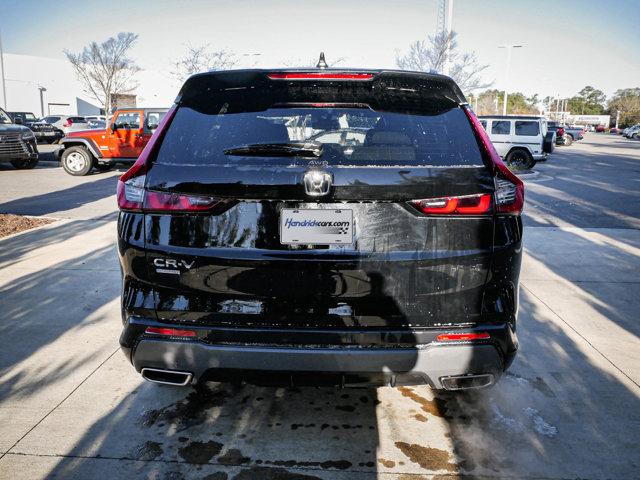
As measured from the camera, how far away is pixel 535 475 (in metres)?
2.45

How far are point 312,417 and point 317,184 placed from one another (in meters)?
1.43

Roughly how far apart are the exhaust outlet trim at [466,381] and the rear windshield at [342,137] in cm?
96

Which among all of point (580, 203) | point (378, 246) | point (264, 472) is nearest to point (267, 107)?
point (378, 246)

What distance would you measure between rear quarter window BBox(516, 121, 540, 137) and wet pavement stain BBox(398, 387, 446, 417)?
18095 millimetres

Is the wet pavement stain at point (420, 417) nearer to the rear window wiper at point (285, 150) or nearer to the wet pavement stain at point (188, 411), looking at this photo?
the wet pavement stain at point (188, 411)

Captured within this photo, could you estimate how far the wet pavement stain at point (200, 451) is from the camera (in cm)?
254

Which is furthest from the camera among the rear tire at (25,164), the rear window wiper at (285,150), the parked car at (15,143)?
the rear tire at (25,164)

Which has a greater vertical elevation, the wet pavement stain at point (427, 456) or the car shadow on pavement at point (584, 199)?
the car shadow on pavement at point (584, 199)

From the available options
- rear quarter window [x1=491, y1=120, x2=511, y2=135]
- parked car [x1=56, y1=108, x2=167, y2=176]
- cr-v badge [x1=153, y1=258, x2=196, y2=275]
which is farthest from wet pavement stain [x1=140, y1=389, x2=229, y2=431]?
rear quarter window [x1=491, y1=120, x2=511, y2=135]

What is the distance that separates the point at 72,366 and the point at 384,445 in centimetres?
217

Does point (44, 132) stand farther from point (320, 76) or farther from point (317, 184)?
point (317, 184)

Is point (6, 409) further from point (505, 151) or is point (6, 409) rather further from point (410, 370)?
point (505, 151)

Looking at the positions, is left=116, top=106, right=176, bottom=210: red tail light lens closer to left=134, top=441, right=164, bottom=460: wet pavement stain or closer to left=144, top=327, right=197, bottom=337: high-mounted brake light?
left=144, top=327, right=197, bottom=337: high-mounted brake light

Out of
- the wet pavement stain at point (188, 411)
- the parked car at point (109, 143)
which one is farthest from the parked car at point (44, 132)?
the wet pavement stain at point (188, 411)
